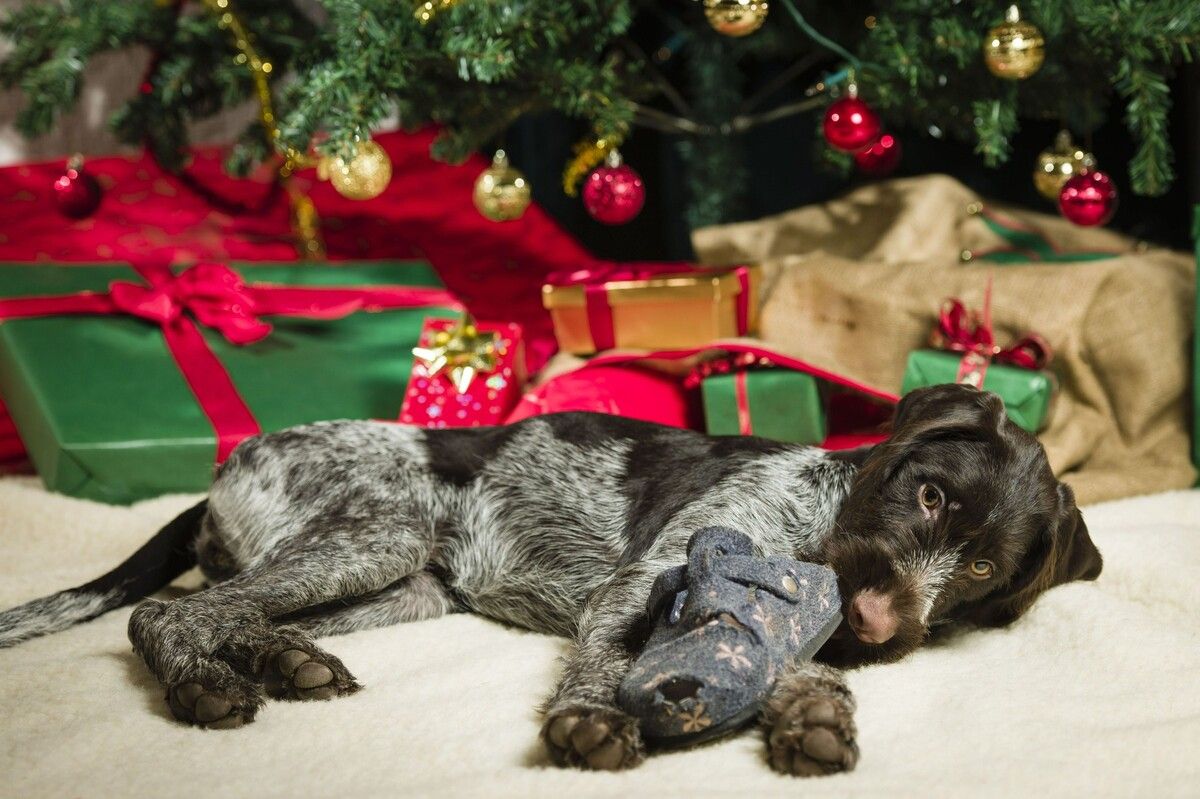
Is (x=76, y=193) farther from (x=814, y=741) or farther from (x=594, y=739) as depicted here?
(x=814, y=741)

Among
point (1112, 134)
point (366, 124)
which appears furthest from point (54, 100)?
point (1112, 134)

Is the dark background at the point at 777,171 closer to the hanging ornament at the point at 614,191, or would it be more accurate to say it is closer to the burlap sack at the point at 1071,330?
the burlap sack at the point at 1071,330

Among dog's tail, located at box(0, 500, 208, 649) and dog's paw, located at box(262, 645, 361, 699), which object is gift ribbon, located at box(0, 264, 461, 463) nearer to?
dog's tail, located at box(0, 500, 208, 649)

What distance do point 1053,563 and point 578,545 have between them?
3.61 ft

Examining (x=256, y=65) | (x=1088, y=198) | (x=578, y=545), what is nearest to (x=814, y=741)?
(x=578, y=545)

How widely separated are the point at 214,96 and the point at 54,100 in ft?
2.34

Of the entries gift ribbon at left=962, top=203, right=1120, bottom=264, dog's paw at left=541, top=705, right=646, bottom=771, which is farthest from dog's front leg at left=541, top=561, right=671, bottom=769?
gift ribbon at left=962, top=203, right=1120, bottom=264

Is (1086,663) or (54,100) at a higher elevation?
(54,100)

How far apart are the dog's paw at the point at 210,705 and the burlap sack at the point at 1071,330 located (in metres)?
→ 2.11

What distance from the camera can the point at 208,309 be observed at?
13.5 ft

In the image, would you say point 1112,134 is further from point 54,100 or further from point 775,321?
point 54,100

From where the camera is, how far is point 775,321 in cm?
438

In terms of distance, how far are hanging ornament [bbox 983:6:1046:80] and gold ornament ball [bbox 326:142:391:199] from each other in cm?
202

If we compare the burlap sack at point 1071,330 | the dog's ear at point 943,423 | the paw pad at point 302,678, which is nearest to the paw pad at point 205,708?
the paw pad at point 302,678
